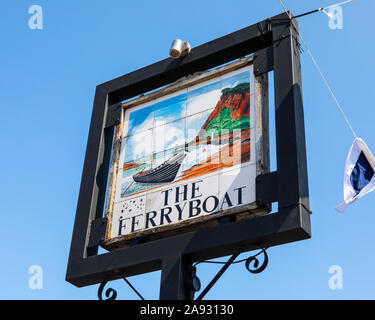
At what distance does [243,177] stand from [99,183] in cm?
196

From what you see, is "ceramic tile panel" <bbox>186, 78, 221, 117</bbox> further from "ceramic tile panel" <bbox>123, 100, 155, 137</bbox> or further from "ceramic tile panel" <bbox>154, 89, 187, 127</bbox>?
"ceramic tile panel" <bbox>123, 100, 155, 137</bbox>

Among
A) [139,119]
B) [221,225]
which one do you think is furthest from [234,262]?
[139,119]

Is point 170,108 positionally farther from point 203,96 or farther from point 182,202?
point 182,202

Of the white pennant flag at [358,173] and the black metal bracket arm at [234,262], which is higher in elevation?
the white pennant flag at [358,173]

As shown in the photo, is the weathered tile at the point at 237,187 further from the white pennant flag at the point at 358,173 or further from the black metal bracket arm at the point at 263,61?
the black metal bracket arm at the point at 263,61

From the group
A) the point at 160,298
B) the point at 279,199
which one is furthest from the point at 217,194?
the point at 160,298

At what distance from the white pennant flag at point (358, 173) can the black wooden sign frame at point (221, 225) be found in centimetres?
83

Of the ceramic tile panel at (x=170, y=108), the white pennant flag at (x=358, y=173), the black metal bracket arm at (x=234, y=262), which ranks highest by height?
the ceramic tile panel at (x=170, y=108)

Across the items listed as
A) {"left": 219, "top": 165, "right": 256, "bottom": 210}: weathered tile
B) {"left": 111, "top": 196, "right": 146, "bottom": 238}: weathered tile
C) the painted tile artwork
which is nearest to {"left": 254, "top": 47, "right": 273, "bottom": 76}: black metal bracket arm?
the painted tile artwork

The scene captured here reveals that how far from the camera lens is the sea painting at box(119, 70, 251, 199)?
761 cm

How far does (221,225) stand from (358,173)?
71.4 inches

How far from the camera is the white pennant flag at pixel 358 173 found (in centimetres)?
754

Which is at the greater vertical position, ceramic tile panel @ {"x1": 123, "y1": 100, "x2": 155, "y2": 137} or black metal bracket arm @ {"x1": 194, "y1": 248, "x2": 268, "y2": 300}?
ceramic tile panel @ {"x1": 123, "y1": 100, "x2": 155, "y2": 137}

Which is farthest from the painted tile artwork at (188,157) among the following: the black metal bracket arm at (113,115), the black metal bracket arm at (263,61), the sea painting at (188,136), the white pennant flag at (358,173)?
the white pennant flag at (358,173)
